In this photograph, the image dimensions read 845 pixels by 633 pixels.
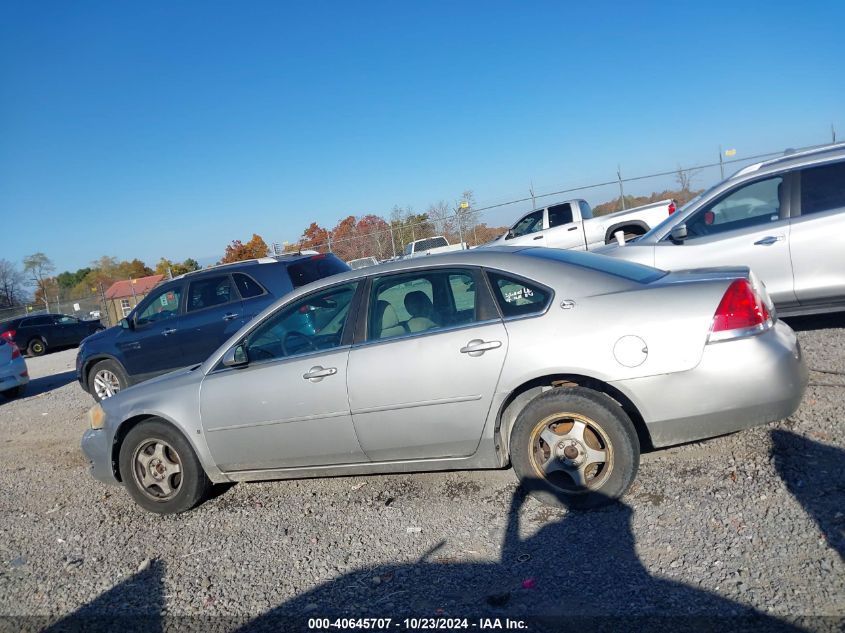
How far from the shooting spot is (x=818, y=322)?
7312 millimetres

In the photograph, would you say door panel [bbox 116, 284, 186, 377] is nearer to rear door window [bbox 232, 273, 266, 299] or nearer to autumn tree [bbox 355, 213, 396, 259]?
rear door window [bbox 232, 273, 266, 299]

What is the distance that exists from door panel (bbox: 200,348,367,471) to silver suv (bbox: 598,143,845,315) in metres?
4.18

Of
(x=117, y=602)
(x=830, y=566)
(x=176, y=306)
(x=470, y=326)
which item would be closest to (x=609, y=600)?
(x=830, y=566)

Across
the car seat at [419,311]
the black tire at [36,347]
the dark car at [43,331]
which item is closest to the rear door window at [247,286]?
the car seat at [419,311]

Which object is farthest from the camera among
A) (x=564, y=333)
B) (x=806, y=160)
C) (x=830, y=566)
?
(x=806, y=160)

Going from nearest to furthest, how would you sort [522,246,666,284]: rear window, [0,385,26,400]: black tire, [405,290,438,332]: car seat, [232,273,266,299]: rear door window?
[522,246,666,284]: rear window, [405,290,438,332]: car seat, [232,273,266,299]: rear door window, [0,385,26,400]: black tire

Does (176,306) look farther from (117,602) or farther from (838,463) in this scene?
(838,463)

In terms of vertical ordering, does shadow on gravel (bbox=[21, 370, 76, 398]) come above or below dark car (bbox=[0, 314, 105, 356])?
below

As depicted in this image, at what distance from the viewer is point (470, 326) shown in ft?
13.2

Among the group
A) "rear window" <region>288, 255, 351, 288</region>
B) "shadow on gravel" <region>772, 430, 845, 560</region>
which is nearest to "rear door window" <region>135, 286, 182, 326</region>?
"rear window" <region>288, 255, 351, 288</region>

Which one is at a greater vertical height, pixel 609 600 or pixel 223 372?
pixel 223 372

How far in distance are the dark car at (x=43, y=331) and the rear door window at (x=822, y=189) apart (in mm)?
25478

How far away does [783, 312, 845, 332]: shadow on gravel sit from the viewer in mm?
7047

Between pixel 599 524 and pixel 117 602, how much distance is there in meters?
2.73
